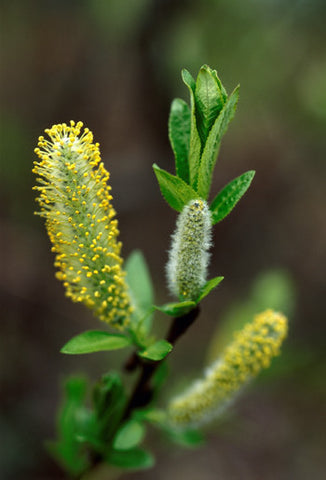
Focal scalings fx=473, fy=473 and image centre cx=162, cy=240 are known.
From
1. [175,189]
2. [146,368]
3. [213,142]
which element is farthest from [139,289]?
[213,142]

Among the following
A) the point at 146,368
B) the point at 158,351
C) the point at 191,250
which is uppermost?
the point at 191,250

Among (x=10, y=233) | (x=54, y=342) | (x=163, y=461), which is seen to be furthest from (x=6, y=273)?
(x=163, y=461)

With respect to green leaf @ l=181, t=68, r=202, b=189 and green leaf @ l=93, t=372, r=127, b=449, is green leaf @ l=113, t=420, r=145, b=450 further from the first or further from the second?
green leaf @ l=181, t=68, r=202, b=189

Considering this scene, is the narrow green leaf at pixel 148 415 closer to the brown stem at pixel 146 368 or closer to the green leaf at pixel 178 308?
the brown stem at pixel 146 368

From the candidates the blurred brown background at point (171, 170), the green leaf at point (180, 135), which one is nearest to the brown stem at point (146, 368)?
the green leaf at point (180, 135)

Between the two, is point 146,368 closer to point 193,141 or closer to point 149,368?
point 149,368

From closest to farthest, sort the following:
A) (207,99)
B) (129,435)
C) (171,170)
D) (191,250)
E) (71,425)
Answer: (207,99) → (191,250) → (129,435) → (71,425) → (171,170)

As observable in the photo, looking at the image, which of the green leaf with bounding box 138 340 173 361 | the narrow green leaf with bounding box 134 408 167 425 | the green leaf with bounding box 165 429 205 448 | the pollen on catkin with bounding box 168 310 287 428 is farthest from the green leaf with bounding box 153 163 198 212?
the green leaf with bounding box 165 429 205 448
